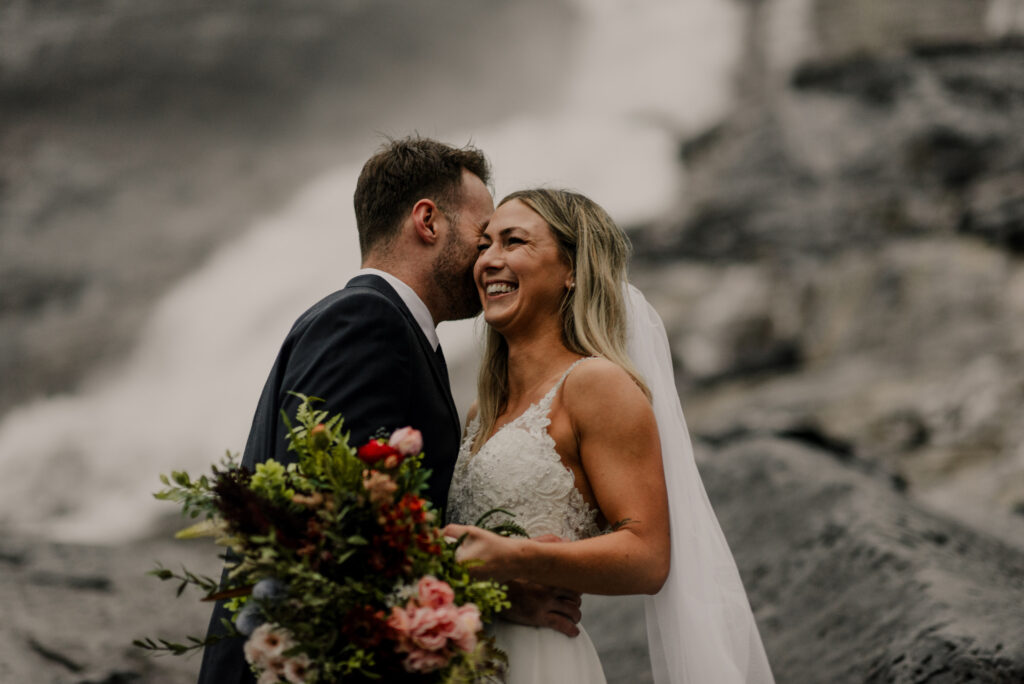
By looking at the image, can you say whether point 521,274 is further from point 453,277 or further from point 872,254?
point 872,254

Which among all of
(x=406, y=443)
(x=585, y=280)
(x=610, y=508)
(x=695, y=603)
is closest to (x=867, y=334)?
(x=585, y=280)

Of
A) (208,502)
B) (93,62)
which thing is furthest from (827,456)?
(93,62)

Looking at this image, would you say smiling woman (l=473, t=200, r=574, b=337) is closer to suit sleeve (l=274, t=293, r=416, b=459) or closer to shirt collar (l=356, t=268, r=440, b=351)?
shirt collar (l=356, t=268, r=440, b=351)

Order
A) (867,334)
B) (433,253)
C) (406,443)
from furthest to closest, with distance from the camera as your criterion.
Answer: (867,334), (433,253), (406,443)

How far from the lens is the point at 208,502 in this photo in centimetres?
195

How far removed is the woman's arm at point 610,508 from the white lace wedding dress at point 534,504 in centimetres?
10

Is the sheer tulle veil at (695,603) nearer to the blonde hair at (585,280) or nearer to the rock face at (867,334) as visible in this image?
the blonde hair at (585,280)

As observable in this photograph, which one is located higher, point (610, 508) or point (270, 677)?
point (610, 508)

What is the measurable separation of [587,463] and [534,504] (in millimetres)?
210

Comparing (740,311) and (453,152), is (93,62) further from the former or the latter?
(453,152)

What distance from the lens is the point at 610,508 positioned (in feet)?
8.47

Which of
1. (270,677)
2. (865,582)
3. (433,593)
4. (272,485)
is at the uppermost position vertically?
(272,485)

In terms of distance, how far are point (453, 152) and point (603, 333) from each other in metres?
0.88

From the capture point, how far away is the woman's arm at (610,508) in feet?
7.43
